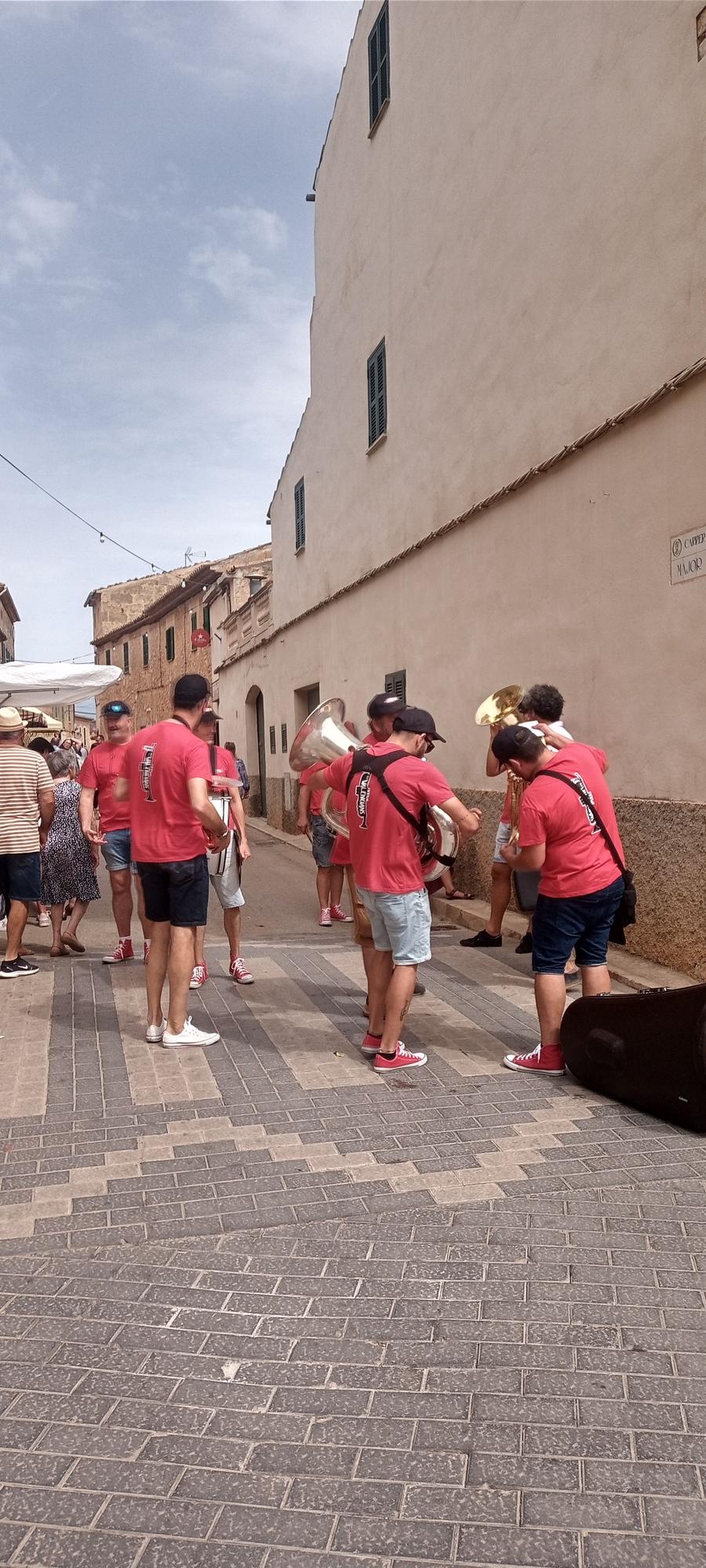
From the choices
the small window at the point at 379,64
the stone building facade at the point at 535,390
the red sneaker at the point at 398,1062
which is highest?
the small window at the point at 379,64

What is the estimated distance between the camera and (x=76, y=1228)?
3516 millimetres

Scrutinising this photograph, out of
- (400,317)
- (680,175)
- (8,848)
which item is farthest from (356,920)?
(400,317)

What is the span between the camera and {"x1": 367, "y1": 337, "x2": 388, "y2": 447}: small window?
520 inches

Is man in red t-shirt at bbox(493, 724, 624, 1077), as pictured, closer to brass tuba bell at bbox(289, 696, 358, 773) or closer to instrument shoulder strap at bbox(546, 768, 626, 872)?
instrument shoulder strap at bbox(546, 768, 626, 872)

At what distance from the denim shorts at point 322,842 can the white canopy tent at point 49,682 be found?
2933mm

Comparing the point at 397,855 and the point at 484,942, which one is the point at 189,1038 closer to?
the point at 397,855

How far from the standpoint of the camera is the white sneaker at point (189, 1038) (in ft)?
17.9

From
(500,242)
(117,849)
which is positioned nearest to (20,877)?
(117,849)

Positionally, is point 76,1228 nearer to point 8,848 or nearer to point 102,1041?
point 102,1041

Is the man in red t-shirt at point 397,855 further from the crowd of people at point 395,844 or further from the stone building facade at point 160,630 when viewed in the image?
the stone building facade at point 160,630

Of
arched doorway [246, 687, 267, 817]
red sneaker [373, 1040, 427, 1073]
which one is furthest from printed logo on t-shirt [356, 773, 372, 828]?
arched doorway [246, 687, 267, 817]

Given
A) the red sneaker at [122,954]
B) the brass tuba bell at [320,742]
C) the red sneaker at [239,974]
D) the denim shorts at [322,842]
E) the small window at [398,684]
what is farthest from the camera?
the small window at [398,684]

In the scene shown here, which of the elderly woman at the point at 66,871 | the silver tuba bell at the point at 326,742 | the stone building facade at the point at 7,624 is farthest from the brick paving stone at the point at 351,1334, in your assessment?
the stone building facade at the point at 7,624

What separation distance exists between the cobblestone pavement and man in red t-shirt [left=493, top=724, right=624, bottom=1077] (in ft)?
1.24
